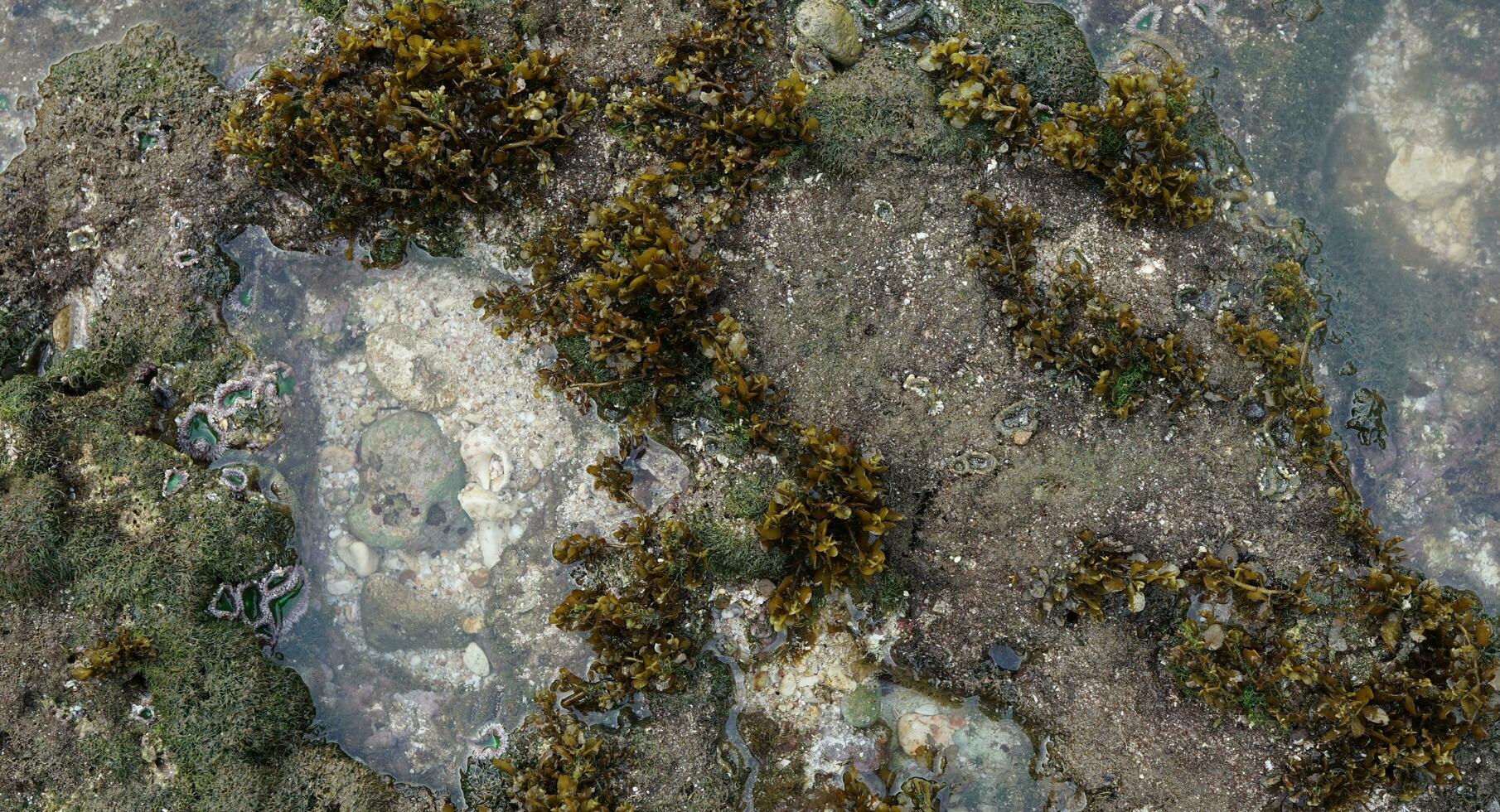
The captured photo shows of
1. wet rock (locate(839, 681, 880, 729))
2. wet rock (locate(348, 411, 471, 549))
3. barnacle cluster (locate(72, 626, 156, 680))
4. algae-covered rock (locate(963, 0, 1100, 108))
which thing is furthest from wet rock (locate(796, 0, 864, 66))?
barnacle cluster (locate(72, 626, 156, 680))

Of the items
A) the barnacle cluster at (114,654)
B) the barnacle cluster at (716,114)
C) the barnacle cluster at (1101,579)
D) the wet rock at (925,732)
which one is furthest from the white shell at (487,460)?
the barnacle cluster at (1101,579)

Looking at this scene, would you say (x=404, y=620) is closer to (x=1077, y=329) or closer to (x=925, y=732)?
(x=925, y=732)

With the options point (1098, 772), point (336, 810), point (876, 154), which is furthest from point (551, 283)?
point (1098, 772)

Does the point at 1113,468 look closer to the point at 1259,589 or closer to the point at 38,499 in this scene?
the point at 1259,589

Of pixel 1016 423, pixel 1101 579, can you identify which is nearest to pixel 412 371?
pixel 1016 423

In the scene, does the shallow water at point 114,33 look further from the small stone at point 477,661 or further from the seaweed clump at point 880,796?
the seaweed clump at point 880,796

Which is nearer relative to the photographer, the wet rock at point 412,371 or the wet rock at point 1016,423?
the wet rock at point 1016,423
